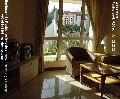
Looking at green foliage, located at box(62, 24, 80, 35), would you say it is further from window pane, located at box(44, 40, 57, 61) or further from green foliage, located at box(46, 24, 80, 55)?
window pane, located at box(44, 40, 57, 61)

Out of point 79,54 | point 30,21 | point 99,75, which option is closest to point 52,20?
point 30,21

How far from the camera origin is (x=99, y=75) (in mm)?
5773

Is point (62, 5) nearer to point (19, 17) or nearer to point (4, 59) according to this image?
point (19, 17)

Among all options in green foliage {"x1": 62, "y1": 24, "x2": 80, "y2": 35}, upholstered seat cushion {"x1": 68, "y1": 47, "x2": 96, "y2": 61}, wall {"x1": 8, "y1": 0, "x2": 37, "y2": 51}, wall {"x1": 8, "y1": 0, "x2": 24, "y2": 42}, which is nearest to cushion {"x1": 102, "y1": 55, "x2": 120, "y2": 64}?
upholstered seat cushion {"x1": 68, "y1": 47, "x2": 96, "y2": 61}

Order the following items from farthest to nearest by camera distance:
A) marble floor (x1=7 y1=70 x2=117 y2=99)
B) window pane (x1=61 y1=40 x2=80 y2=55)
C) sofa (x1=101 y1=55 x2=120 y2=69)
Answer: window pane (x1=61 y1=40 x2=80 y2=55)
sofa (x1=101 y1=55 x2=120 y2=69)
marble floor (x1=7 y1=70 x2=117 y2=99)

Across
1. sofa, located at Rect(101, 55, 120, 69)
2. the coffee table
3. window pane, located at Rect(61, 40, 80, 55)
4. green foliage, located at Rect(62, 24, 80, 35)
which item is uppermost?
green foliage, located at Rect(62, 24, 80, 35)

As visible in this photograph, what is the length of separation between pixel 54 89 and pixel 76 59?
62.0 inches

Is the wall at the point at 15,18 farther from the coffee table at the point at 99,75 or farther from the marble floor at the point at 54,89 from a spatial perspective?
the coffee table at the point at 99,75

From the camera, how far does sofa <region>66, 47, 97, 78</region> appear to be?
20.9ft

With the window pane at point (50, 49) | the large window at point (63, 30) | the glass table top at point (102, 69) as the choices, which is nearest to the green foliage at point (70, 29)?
the large window at point (63, 30)

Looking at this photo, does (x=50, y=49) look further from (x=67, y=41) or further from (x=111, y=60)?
(x=111, y=60)

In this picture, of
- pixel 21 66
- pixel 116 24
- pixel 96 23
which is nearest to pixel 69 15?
pixel 96 23

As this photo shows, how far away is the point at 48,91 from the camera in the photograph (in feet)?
17.2

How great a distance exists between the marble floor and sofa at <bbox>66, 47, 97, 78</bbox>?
9.4 inches
